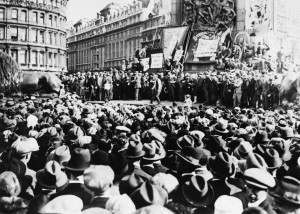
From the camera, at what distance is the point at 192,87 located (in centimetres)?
2064

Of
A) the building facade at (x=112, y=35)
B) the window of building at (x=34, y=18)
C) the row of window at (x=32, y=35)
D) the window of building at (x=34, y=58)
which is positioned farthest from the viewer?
the building facade at (x=112, y=35)

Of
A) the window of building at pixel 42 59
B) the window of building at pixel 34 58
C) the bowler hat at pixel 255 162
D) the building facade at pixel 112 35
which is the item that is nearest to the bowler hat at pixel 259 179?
the bowler hat at pixel 255 162

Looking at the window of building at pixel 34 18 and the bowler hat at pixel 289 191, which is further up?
the window of building at pixel 34 18

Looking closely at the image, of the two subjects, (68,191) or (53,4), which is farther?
(53,4)

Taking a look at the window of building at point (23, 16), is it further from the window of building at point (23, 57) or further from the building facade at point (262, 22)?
the building facade at point (262, 22)

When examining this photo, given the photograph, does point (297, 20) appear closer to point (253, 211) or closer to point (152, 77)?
point (152, 77)

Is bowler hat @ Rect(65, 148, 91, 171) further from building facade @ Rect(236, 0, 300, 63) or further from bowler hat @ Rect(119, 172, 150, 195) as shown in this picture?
building facade @ Rect(236, 0, 300, 63)

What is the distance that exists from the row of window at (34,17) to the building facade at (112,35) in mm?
12674

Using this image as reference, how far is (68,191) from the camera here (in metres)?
4.67

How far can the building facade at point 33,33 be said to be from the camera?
61.1m

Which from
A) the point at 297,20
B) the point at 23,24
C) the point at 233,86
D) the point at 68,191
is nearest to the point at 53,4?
Result: the point at 23,24

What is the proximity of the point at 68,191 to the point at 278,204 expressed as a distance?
2.30 metres

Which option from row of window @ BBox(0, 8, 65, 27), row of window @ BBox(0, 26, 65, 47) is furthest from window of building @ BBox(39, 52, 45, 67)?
row of window @ BBox(0, 8, 65, 27)

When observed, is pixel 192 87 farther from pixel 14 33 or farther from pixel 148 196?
pixel 14 33
